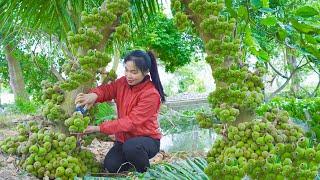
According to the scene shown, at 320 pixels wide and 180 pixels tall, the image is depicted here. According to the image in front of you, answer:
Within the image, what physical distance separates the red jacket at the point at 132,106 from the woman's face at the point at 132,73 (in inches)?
2.7

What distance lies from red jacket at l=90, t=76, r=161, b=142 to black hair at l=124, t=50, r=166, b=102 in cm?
6

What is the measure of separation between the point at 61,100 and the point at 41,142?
0.91ft

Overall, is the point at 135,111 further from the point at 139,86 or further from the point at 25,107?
the point at 25,107

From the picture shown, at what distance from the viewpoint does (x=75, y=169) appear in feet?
8.59

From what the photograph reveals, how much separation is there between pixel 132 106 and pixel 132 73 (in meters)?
0.23

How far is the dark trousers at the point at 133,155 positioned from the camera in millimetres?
→ 2975

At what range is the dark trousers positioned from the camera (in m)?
2.97

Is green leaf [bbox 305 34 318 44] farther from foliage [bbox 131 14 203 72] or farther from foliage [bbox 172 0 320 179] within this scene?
foliage [bbox 131 14 203 72]

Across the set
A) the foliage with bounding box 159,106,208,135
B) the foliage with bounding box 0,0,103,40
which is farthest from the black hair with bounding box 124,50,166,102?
the foliage with bounding box 159,106,208,135

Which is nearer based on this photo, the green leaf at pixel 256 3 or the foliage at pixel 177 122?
the green leaf at pixel 256 3

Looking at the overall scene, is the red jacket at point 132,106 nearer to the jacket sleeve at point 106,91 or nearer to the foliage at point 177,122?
the jacket sleeve at point 106,91

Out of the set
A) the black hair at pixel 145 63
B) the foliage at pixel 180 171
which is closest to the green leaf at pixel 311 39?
the foliage at pixel 180 171

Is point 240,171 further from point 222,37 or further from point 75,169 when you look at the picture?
point 75,169

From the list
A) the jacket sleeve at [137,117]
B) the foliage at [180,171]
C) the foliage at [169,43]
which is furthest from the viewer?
the foliage at [169,43]
